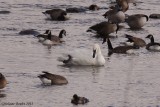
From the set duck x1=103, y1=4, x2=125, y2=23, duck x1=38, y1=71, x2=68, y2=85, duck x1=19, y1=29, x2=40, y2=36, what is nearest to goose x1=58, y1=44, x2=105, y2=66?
duck x1=38, y1=71, x2=68, y2=85

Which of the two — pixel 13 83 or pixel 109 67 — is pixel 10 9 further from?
pixel 13 83

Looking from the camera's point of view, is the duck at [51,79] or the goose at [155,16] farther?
the goose at [155,16]

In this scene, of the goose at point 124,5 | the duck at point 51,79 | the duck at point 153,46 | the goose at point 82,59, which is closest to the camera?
the duck at point 51,79

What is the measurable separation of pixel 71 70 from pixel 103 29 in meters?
7.86

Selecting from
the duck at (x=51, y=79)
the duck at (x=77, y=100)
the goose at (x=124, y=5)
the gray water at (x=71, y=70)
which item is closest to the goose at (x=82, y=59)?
the gray water at (x=71, y=70)

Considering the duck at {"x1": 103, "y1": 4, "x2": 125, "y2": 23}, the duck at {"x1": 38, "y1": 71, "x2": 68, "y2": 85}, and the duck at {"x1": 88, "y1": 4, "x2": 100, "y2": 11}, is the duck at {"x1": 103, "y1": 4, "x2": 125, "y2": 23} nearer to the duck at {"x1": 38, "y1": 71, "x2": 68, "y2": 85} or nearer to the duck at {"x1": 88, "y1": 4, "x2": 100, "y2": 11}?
the duck at {"x1": 88, "y1": 4, "x2": 100, "y2": 11}

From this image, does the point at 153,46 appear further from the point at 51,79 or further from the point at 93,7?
the point at 93,7

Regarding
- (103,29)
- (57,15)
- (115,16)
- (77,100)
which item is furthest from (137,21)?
(77,100)

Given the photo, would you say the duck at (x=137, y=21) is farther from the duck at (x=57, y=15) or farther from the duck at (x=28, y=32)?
the duck at (x=28, y=32)

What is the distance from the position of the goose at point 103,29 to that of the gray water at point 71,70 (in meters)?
0.30

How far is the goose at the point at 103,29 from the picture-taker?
29203 mm

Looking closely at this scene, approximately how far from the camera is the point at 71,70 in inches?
856

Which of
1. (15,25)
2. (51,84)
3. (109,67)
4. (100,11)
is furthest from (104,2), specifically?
(51,84)

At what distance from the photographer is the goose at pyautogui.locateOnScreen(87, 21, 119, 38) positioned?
29.2m
